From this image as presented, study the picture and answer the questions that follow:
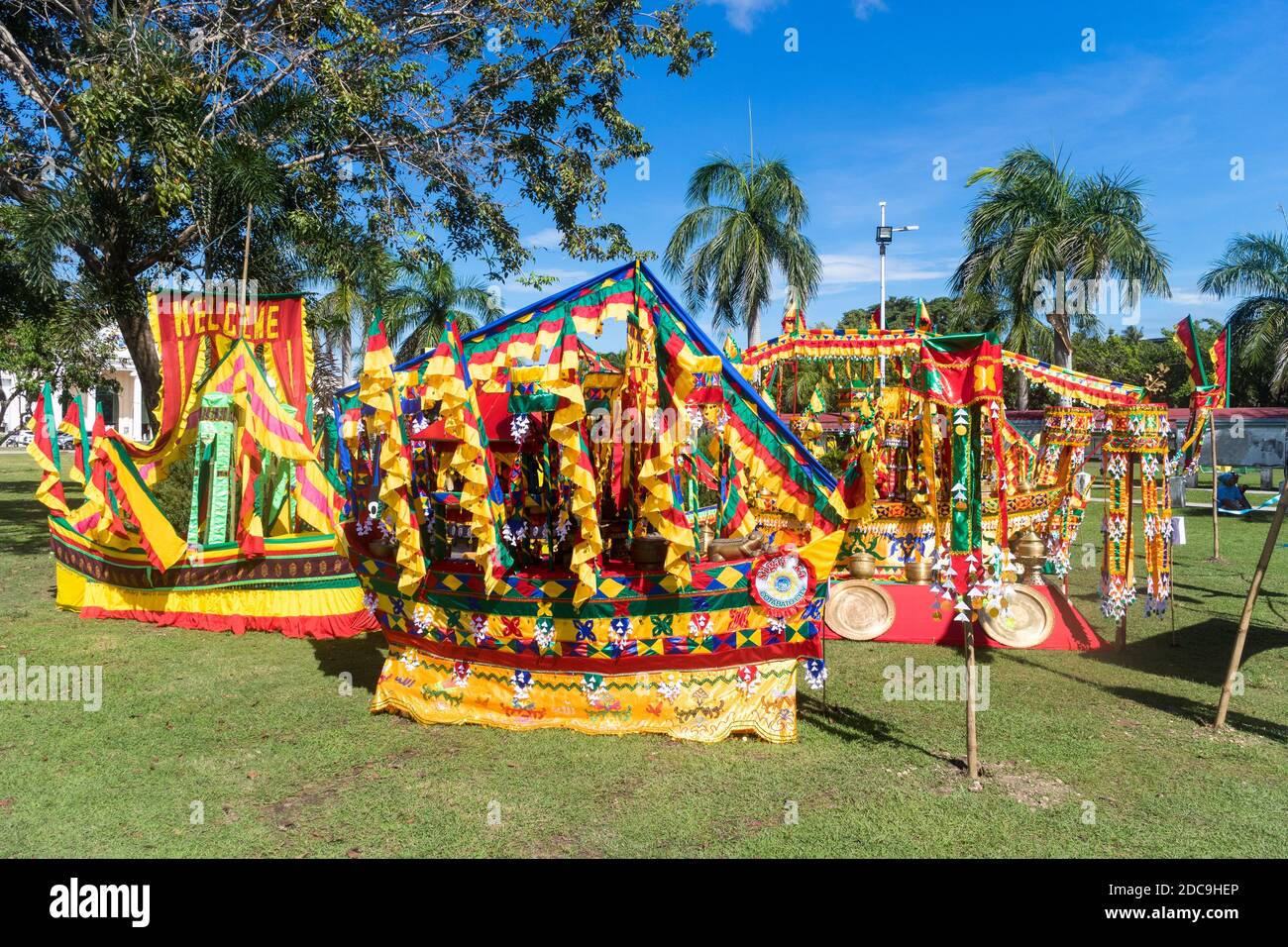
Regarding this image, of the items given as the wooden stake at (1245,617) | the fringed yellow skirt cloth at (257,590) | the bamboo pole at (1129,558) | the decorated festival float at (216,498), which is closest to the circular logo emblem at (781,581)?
the wooden stake at (1245,617)

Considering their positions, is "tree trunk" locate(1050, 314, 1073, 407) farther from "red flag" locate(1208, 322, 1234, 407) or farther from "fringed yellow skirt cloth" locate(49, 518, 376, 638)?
"fringed yellow skirt cloth" locate(49, 518, 376, 638)

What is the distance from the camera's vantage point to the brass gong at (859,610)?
928 cm

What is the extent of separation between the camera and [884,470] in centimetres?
1178

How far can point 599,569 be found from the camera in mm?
6113

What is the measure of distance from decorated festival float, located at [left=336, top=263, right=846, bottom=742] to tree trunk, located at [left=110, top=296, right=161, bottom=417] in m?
8.86

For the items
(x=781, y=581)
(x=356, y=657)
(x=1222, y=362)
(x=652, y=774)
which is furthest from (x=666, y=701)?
(x=1222, y=362)

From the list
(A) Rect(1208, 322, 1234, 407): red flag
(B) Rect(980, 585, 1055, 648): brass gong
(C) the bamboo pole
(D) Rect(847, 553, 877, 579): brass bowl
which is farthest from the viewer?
(D) Rect(847, 553, 877, 579): brass bowl

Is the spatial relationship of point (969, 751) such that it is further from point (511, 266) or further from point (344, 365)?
point (344, 365)

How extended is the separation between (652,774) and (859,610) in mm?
4546

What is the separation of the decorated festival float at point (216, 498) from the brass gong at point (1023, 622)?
6.97 meters

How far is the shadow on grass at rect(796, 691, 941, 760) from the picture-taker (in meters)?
6.17

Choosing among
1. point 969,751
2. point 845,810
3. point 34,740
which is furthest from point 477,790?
point 34,740

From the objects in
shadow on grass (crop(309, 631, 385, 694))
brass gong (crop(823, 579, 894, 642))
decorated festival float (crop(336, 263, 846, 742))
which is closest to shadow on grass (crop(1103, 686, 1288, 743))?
brass gong (crop(823, 579, 894, 642))
